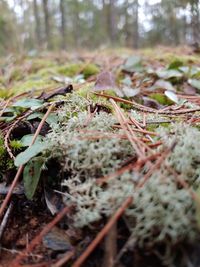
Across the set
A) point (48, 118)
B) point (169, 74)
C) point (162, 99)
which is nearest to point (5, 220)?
point (48, 118)

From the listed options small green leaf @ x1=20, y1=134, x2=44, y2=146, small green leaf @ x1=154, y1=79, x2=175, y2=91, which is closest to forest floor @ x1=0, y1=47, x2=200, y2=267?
small green leaf @ x1=20, y1=134, x2=44, y2=146

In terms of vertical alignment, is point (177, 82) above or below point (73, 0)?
below

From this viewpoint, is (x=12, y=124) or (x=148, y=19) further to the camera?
(x=148, y=19)

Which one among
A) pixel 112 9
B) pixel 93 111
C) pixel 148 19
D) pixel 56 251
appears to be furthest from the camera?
pixel 148 19

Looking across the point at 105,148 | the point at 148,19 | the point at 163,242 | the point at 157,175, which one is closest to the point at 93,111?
the point at 105,148

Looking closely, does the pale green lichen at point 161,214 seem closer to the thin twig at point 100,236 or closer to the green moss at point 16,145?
the thin twig at point 100,236

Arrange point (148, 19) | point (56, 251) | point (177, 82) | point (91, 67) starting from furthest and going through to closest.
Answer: point (148, 19), point (91, 67), point (177, 82), point (56, 251)

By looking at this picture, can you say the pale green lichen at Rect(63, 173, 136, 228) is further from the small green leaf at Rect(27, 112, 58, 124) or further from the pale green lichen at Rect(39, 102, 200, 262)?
the small green leaf at Rect(27, 112, 58, 124)

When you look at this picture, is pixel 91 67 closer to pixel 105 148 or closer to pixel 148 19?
pixel 105 148
